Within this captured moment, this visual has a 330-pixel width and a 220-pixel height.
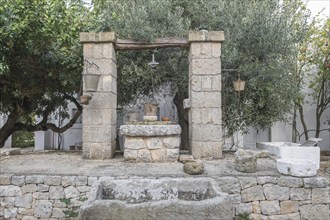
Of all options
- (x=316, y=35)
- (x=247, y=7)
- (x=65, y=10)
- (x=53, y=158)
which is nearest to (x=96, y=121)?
(x=53, y=158)

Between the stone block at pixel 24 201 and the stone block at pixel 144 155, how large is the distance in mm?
1851

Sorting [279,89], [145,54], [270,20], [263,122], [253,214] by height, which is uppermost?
[270,20]

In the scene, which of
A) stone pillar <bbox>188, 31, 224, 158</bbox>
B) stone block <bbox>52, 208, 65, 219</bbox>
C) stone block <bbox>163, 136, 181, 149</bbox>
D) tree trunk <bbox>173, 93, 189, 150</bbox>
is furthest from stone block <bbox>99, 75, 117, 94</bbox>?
tree trunk <bbox>173, 93, 189, 150</bbox>

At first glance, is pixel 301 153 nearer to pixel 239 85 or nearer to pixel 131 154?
pixel 239 85

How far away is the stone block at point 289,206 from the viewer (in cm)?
384

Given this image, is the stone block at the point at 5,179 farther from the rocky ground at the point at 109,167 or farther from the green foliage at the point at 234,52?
the green foliage at the point at 234,52

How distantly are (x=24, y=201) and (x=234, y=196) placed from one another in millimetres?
2928

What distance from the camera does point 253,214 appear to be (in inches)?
152

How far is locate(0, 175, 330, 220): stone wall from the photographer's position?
382cm

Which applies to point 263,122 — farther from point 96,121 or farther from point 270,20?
point 96,121

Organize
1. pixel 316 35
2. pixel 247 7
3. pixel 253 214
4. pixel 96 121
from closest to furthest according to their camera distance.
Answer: pixel 253 214
pixel 96 121
pixel 247 7
pixel 316 35

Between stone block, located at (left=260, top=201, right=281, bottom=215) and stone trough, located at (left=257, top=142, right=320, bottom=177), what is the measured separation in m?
0.46

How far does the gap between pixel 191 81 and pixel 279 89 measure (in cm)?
209

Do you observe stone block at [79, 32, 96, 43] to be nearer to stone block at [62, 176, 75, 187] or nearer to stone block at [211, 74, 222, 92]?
stone block at [211, 74, 222, 92]
